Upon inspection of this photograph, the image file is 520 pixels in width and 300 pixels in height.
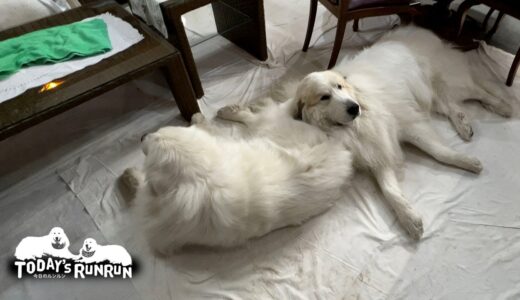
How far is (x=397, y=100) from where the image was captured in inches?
63.5

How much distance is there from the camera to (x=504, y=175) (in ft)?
4.98

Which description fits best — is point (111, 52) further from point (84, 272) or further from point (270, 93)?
point (84, 272)

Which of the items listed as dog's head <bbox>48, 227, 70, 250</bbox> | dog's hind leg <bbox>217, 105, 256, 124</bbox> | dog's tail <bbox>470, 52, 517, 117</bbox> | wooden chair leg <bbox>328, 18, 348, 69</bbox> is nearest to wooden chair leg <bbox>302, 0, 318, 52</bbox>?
wooden chair leg <bbox>328, 18, 348, 69</bbox>

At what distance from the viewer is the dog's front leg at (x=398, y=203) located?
53.2 inches

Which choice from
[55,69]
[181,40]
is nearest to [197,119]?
[181,40]

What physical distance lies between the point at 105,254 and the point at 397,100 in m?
1.52

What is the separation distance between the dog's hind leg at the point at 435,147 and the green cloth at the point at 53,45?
160cm

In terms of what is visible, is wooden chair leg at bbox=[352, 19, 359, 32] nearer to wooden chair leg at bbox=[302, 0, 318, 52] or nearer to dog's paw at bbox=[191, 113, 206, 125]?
wooden chair leg at bbox=[302, 0, 318, 52]

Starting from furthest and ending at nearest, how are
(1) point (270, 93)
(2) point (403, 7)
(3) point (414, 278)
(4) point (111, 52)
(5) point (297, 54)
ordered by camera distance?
1. (5) point (297, 54)
2. (1) point (270, 93)
3. (2) point (403, 7)
4. (4) point (111, 52)
5. (3) point (414, 278)

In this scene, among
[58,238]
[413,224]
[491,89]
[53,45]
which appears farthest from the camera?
[491,89]

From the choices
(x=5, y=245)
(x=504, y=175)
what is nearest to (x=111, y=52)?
(x=5, y=245)

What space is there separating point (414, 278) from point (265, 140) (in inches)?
32.4

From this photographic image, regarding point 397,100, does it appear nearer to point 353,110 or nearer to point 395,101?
point 395,101

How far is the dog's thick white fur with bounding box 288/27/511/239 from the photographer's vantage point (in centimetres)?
142
